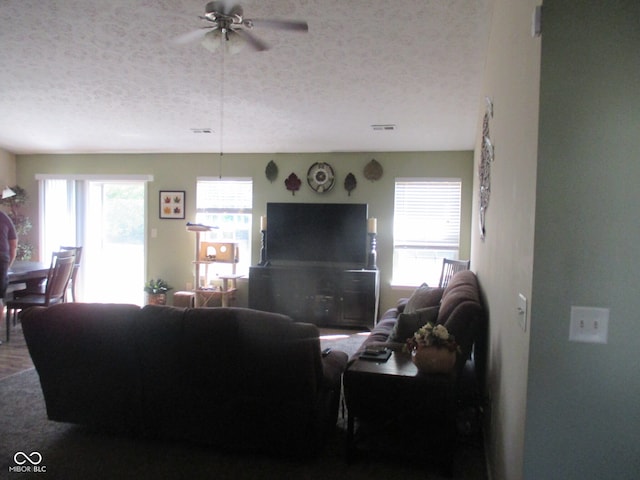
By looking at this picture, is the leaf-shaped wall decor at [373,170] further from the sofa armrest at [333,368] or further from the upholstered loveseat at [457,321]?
the sofa armrest at [333,368]

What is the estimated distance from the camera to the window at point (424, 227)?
18.9 ft

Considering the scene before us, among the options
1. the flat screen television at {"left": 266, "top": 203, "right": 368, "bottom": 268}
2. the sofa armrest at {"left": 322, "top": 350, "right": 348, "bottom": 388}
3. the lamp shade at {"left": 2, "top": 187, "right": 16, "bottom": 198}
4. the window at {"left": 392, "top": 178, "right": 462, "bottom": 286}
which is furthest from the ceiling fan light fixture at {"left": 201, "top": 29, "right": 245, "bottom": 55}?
the lamp shade at {"left": 2, "top": 187, "right": 16, "bottom": 198}

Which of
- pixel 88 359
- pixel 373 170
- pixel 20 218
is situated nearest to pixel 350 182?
pixel 373 170

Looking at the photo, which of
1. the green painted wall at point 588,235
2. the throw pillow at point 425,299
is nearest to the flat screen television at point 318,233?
the throw pillow at point 425,299

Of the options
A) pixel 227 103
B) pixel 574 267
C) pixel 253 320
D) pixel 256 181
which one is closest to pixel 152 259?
pixel 256 181

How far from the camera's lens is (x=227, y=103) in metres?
4.57

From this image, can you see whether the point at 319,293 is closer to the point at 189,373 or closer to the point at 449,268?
the point at 449,268

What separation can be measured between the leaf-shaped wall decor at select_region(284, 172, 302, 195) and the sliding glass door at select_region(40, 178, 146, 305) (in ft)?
8.16

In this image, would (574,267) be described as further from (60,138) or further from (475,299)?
(60,138)

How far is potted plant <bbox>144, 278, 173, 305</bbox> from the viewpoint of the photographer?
6.40 meters

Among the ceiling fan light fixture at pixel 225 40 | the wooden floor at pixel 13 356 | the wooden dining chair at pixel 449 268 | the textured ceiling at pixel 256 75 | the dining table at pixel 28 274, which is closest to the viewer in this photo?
the ceiling fan light fixture at pixel 225 40

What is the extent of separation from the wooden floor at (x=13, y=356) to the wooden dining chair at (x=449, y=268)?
455 cm

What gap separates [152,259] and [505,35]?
19.6 ft

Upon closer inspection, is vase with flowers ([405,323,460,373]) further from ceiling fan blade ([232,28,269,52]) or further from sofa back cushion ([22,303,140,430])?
ceiling fan blade ([232,28,269,52])
